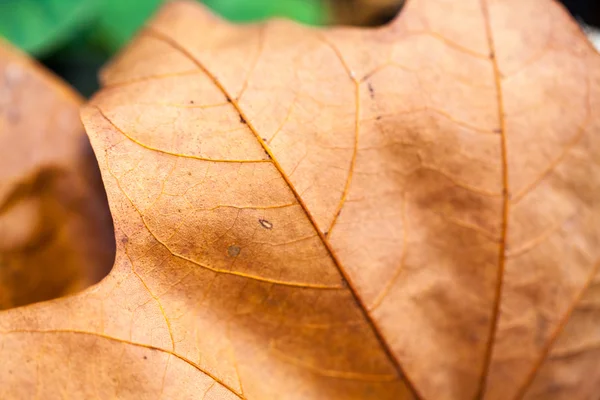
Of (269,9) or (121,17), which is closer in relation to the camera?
(121,17)

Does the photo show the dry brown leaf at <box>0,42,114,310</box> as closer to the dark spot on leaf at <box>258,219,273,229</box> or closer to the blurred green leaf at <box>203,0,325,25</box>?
the dark spot on leaf at <box>258,219,273,229</box>

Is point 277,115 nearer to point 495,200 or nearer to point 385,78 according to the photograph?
point 385,78

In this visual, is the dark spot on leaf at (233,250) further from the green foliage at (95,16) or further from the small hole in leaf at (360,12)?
the small hole in leaf at (360,12)

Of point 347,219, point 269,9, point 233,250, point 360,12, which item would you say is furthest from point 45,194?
point 360,12

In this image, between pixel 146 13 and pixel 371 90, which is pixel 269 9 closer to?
pixel 146 13

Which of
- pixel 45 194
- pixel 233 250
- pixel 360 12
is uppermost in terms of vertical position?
pixel 360 12

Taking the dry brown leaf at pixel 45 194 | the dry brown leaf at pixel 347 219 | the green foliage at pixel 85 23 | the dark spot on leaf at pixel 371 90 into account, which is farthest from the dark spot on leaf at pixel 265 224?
the green foliage at pixel 85 23

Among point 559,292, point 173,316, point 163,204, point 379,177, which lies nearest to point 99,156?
point 163,204
